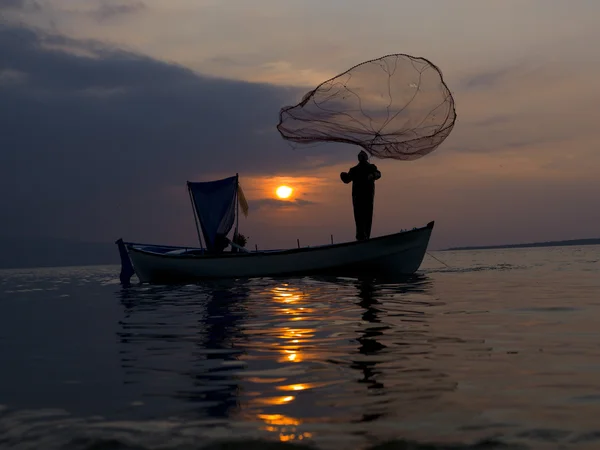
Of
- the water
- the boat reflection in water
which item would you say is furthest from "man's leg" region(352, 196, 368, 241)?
the water

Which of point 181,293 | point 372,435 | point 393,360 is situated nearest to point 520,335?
point 393,360

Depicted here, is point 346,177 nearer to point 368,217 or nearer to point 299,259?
point 368,217

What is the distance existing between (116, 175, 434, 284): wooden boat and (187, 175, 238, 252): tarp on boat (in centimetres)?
4

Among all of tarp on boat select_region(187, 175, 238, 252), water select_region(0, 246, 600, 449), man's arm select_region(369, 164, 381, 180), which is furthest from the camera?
tarp on boat select_region(187, 175, 238, 252)

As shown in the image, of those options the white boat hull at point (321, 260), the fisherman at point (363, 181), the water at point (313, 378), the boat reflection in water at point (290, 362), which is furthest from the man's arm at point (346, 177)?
the water at point (313, 378)

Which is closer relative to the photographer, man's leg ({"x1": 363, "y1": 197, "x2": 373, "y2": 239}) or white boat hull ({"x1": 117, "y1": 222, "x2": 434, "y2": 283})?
man's leg ({"x1": 363, "y1": 197, "x2": 373, "y2": 239})

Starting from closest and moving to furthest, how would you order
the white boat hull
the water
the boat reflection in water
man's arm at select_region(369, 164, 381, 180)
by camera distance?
the water < the boat reflection in water < man's arm at select_region(369, 164, 381, 180) < the white boat hull

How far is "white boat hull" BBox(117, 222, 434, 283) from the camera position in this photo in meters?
23.8

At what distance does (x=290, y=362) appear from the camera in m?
7.64

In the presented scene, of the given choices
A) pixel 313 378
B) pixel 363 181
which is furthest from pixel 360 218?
pixel 313 378

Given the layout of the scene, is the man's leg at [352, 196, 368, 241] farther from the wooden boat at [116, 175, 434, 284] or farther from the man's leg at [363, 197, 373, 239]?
the wooden boat at [116, 175, 434, 284]

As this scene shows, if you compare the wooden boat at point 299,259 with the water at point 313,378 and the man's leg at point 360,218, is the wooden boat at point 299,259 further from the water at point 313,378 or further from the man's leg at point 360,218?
the water at point 313,378

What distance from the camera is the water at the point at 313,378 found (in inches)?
188

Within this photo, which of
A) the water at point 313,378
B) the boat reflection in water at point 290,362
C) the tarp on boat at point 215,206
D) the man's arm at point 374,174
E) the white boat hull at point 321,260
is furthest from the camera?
the tarp on boat at point 215,206
